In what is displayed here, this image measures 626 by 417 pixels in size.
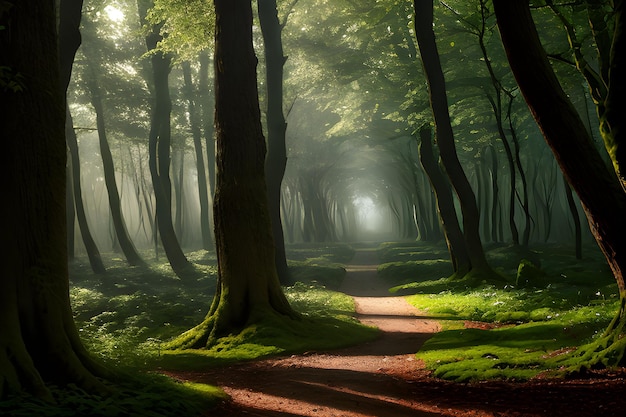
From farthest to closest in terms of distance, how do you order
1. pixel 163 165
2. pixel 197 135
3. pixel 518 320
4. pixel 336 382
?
pixel 197 135 < pixel 163 165 < pixel 518 320 < pixel 336 382

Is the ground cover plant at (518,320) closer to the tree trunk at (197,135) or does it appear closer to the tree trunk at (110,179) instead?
the tree trunk at (110,179)

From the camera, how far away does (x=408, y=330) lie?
11.2m

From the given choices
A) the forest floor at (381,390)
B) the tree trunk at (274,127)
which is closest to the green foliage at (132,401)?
the forest floor at (381,390)

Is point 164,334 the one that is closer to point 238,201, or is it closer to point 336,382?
point 238,201

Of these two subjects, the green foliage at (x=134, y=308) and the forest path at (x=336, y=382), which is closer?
the forest path at (x=336, y=382)

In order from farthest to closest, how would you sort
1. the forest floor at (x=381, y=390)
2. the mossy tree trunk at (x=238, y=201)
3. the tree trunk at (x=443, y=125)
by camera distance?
the tree trunk at (x=443, y=125), the mossy tree trunk at (x=238, y=201), the forest floor at (x=381, y=390)

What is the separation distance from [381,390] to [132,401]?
3188mm

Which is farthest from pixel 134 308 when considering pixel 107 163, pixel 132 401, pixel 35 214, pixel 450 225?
pixel 107 163

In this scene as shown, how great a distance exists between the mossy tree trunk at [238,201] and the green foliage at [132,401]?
3692 mm

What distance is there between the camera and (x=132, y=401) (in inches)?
193

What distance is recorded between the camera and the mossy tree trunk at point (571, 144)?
5988 mm

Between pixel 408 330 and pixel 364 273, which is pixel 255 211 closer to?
pixel 408 330

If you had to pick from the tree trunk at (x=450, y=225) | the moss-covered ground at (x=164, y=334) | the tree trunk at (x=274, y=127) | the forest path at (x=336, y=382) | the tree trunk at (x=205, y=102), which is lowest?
the forest path at (x=336, y=382)

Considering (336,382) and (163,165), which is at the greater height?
(163,165)
